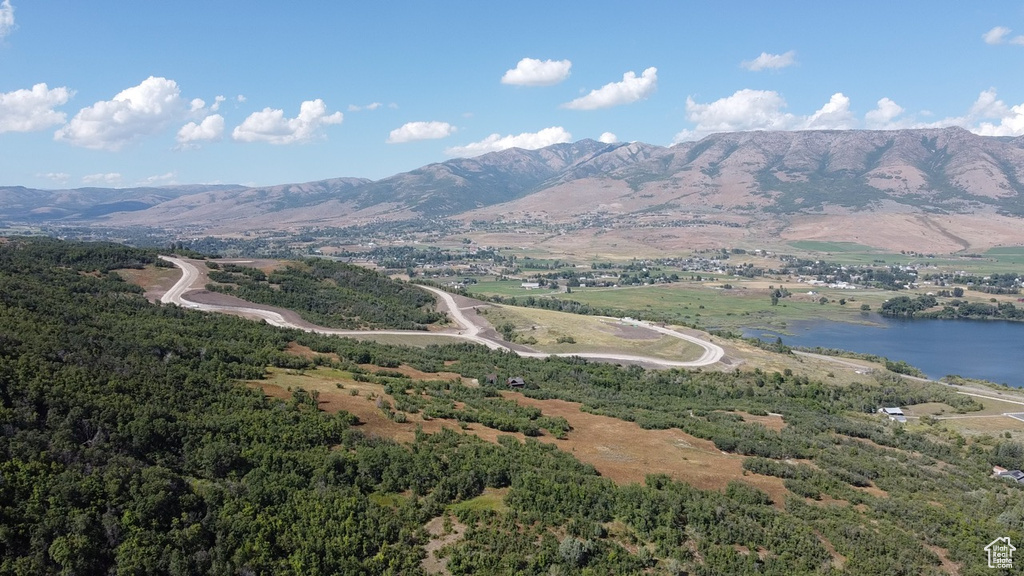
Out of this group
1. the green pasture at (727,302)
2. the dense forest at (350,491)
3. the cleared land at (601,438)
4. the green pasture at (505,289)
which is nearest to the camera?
the dense forest at (350,491)

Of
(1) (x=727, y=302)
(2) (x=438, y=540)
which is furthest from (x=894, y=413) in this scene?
(1) (x=727, y=302)

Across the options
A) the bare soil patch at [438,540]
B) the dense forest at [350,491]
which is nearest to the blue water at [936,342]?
the dense forest at [350,491]

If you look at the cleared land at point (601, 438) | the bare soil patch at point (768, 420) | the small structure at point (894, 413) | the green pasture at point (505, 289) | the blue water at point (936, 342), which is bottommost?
the blue water at point (936, 342)

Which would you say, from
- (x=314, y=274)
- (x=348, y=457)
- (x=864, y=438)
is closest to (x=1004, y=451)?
(x=864, y=438)

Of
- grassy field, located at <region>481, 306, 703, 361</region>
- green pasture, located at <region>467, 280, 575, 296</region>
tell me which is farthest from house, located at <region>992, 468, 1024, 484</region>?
green pasture, located at <region>467, 280, 575, 296</region>

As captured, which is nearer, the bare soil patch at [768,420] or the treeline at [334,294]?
the bare soil patch at [768,420]

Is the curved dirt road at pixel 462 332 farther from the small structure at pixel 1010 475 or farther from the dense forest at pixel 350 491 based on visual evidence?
the small structure at pixel 1010 475

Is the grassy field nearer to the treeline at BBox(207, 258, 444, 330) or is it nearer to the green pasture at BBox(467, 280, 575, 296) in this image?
the treeline at BBox(207, 258, 444, 330)

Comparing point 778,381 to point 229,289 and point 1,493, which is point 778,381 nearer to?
point 1,493
